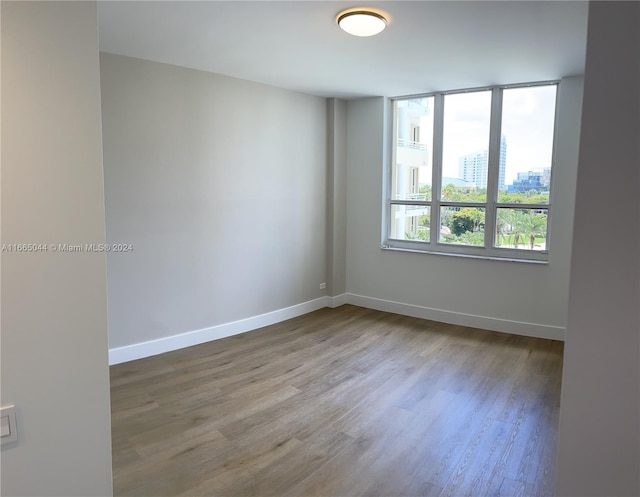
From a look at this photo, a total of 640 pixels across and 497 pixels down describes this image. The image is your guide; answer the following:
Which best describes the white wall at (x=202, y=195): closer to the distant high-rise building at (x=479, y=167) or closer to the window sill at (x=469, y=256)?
the window sill at (x=469, y=256)

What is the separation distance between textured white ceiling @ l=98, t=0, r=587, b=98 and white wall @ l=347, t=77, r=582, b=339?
909 millimetres

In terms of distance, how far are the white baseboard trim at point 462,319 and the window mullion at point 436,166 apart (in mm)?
886

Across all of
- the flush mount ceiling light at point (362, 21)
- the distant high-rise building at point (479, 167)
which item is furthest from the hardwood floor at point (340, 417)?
the flush mount ceiling light at point (362, 21)

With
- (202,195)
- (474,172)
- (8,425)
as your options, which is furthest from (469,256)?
(8,425)

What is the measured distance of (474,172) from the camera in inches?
193

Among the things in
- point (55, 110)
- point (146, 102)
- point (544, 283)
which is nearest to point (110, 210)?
point (146, 102)

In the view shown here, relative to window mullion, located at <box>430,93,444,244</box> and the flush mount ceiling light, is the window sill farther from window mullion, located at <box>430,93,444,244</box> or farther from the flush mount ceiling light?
the flush mount ceiling light

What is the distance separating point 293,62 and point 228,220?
1.69m

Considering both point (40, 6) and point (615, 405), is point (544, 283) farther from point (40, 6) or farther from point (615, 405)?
point (40, 6)

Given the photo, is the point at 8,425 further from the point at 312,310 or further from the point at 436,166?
the point at 436,166

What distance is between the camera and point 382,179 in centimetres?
545

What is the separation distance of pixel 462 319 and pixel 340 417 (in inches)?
102

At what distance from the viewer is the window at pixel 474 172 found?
4527mm

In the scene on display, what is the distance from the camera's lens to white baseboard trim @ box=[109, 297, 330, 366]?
12.5 feet
